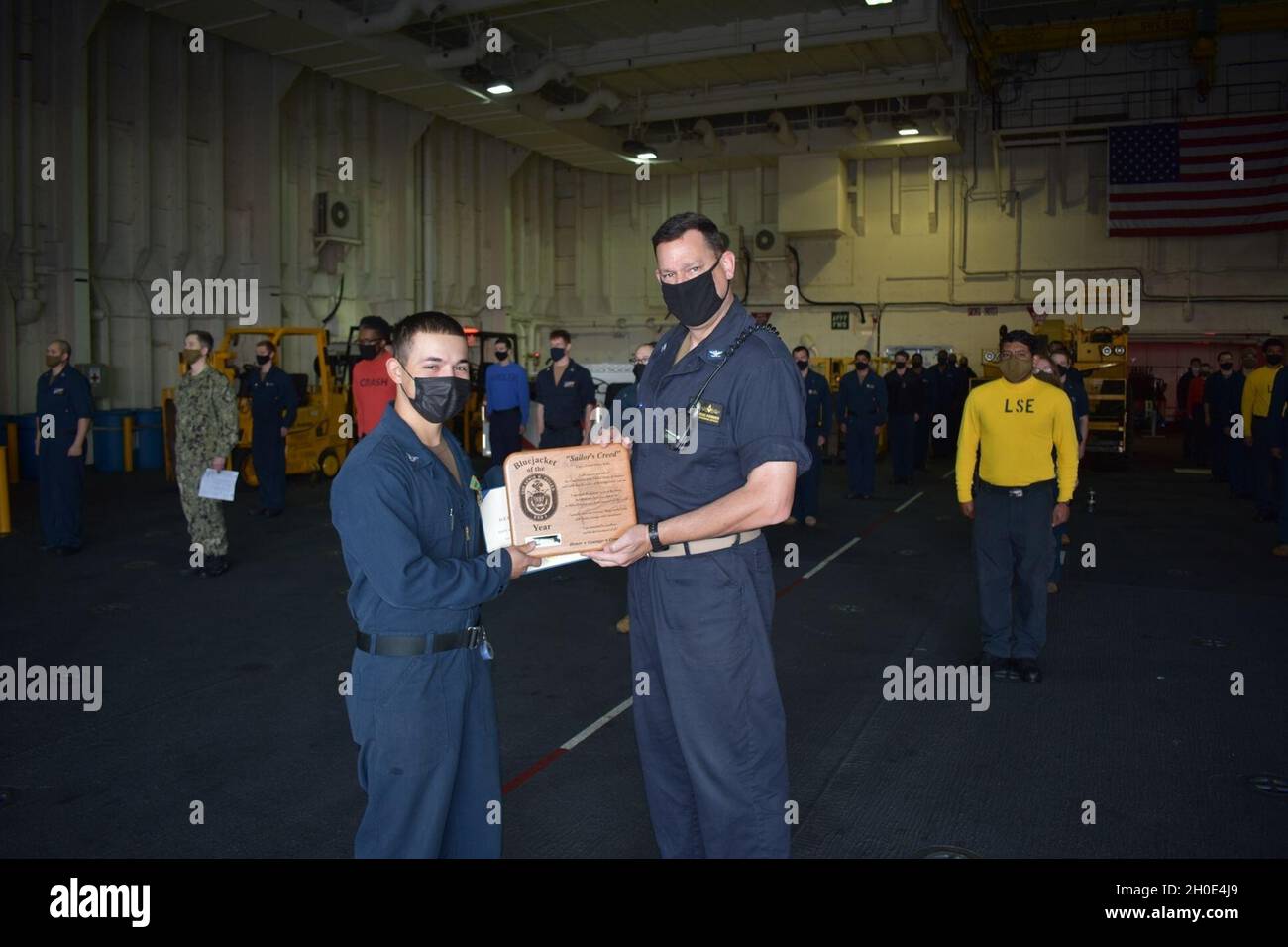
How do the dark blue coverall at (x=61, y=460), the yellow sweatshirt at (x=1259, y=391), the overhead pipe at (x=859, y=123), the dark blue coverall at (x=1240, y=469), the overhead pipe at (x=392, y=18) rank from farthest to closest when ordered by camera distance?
the overhead pipe at (x=859, y=123), the overhead pipe at (x=392, y=18), the dark blue coverall at (x=1240, y=469), the yellow sweatshirt at (x=1259, y=391), the dark blue coverall at (x=61, y=460)

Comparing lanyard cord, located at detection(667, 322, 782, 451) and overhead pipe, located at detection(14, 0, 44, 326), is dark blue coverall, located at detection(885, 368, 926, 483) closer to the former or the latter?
overhead pipe, located at detection(14, 0, 44, 326)

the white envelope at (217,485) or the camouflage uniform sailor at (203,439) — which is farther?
the camouflage uniform sailor at (203,439)

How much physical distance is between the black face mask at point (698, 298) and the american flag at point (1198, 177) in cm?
2358

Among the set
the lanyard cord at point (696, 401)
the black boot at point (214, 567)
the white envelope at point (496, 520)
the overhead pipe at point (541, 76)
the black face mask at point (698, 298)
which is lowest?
the black boot at point (214, 567)

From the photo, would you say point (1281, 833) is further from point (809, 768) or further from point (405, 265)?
point (405, 265)

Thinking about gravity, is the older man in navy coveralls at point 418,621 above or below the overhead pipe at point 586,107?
below

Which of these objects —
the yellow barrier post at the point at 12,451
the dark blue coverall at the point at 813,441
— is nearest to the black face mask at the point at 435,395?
the dark blue coverall at the point at 813,441

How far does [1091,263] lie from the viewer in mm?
24922

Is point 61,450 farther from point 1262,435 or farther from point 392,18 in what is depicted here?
point 1262,435

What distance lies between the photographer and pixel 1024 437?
6281mm

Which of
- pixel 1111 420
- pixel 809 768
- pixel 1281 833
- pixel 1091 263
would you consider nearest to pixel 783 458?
pixel 809 768

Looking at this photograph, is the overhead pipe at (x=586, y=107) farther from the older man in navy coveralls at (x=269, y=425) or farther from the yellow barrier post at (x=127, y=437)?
the older man in navy coveralls at (x=269, y=425)

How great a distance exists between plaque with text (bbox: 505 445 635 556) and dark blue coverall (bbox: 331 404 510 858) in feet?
0.81

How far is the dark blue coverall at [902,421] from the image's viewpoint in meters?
16.7
